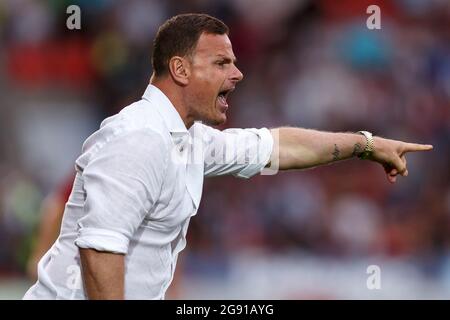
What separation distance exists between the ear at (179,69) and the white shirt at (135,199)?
0.08 m

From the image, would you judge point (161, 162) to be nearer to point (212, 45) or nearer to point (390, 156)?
point (212, 45)

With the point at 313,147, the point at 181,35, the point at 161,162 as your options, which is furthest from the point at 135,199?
the point at 313,147

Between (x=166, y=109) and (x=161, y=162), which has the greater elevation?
(x=166, y=109)

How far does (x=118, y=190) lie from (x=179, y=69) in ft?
2.23

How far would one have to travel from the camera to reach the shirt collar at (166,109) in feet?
10.7

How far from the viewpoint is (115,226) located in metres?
2.85

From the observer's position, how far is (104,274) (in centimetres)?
282

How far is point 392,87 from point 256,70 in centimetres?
109

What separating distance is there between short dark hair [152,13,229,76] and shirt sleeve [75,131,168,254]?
53 cm

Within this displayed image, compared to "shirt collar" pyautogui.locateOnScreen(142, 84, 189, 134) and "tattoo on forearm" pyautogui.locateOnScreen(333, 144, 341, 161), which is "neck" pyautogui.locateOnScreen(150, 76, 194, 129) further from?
"tattoo on forearm" pyautogui.locateOnScreen(333, 144, 341, 161)

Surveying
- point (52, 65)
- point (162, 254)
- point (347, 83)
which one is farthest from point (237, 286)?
point (162, 254)

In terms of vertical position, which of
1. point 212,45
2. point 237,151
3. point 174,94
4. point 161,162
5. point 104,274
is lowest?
point 104,274

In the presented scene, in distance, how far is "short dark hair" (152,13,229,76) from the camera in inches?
134

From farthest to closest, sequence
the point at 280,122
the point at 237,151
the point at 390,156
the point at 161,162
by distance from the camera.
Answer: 1. the point at 280,122
2. the point at 390,156
3. the point at 237,151
4. the point at 161,162
